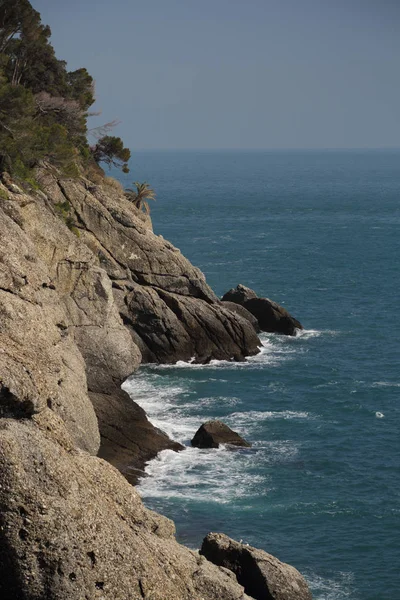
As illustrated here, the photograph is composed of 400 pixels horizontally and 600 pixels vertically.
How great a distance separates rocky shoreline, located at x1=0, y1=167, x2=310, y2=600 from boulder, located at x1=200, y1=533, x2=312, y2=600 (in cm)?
34

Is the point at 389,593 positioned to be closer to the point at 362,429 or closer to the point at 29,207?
the point at 362,429

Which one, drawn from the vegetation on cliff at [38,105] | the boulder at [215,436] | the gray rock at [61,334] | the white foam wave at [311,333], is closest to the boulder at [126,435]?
the gray rock at [61,334]

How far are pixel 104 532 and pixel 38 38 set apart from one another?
2166 inches

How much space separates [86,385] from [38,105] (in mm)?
32021

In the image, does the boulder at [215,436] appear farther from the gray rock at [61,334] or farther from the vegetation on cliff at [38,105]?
the vegetation on cliff at [38,105]

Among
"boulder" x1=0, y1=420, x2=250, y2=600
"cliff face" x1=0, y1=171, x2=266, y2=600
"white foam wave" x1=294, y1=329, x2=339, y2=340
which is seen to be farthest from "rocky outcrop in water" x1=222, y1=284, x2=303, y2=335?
"boulder" x1=0, y1=420, x2=250, y2=600

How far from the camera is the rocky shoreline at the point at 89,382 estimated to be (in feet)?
70.7

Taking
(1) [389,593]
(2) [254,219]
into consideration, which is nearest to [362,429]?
(1) [389,593]

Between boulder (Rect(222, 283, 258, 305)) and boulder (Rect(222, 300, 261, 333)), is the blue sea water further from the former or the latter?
boulder (Rect(222, 283, 258, 305))

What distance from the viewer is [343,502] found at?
1892 inches

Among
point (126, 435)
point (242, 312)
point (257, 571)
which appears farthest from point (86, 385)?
point (242, 312)

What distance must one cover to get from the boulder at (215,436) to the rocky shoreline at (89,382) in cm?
157

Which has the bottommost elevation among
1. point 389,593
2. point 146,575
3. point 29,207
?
point 389,593

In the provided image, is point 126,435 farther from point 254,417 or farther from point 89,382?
point 254,417
